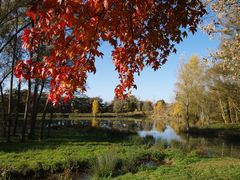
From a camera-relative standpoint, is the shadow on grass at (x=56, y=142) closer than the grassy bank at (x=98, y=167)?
No

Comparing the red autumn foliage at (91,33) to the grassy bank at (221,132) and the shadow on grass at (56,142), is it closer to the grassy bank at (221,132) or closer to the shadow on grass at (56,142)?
the shadow on grass at (56,142)

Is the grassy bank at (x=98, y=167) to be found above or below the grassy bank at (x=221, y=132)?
below

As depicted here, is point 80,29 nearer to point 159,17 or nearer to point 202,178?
point 159,17

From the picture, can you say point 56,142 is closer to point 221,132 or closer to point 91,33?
point 91,33

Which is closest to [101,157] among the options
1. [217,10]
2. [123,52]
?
[217,10]

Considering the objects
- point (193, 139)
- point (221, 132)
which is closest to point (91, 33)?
point (193, 139)

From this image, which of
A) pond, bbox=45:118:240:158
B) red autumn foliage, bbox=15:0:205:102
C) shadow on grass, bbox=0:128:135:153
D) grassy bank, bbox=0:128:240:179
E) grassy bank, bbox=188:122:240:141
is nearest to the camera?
red autumn foliage, bbox=15:0:205:102

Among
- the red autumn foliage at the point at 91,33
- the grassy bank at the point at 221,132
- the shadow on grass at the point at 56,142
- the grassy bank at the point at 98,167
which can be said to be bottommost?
the grassy bank at the point at 98,167

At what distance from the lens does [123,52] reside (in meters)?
5.64

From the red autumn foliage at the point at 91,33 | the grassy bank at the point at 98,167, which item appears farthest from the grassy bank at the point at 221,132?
the red autumn foliage at the point at 91,33

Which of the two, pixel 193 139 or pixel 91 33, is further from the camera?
pixel 193 139

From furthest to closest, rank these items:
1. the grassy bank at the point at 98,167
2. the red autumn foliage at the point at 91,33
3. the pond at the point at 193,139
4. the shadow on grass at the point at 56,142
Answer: the pond at the point at 193,139 → the shadow on grass at the point at 56,142 → the grassy bank at the point at 98,167 → the red autumn foliage at the point at 91,33

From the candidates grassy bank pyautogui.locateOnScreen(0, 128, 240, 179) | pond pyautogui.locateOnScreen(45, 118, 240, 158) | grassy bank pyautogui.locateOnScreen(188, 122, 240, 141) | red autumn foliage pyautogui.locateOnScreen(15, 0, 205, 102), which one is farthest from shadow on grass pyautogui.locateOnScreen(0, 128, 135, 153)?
red autumn foliage pyautogui.locateOnScreen(15, 0, 205, 102)

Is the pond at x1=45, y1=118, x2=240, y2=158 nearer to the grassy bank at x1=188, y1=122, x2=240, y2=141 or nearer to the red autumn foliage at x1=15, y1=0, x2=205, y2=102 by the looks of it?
the grassy bank at x1=188, y1=122, x2=240, y2=141
